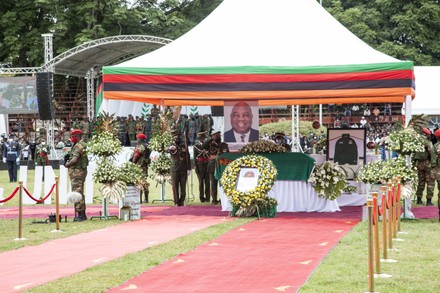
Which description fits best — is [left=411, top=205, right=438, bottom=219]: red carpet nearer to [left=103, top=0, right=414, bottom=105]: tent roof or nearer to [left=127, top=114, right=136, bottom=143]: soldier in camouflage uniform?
[left=103, top=0, right=414, bottom=105]: tent roof

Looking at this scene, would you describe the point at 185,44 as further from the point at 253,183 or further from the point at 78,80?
the point at 78,80

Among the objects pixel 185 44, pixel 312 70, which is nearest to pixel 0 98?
pixel 185 44

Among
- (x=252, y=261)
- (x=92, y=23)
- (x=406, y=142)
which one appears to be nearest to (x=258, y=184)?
(x=406, y=142)

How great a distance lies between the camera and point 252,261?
533 inches

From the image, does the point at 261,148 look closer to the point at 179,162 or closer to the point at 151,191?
the point at 179,162

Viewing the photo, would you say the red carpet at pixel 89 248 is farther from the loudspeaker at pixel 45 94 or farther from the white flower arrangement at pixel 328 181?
the loudspeaker at pixel 45 94

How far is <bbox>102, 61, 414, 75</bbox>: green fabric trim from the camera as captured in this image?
1973 cm

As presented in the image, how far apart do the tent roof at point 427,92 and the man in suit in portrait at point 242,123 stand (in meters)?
13.5

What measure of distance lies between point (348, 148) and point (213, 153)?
11.5 feet

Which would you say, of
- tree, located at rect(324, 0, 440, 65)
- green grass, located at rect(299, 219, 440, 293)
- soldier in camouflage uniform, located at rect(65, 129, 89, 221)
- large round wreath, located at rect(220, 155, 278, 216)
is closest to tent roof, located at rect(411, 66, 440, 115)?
large round wreath, located at rect(220, 155, 278, 216)

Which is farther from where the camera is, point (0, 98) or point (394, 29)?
point (394, 29)

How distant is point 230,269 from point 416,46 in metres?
52.8

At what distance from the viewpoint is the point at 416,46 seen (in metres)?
63.2

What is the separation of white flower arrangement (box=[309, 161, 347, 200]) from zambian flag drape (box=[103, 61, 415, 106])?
5.76ft
